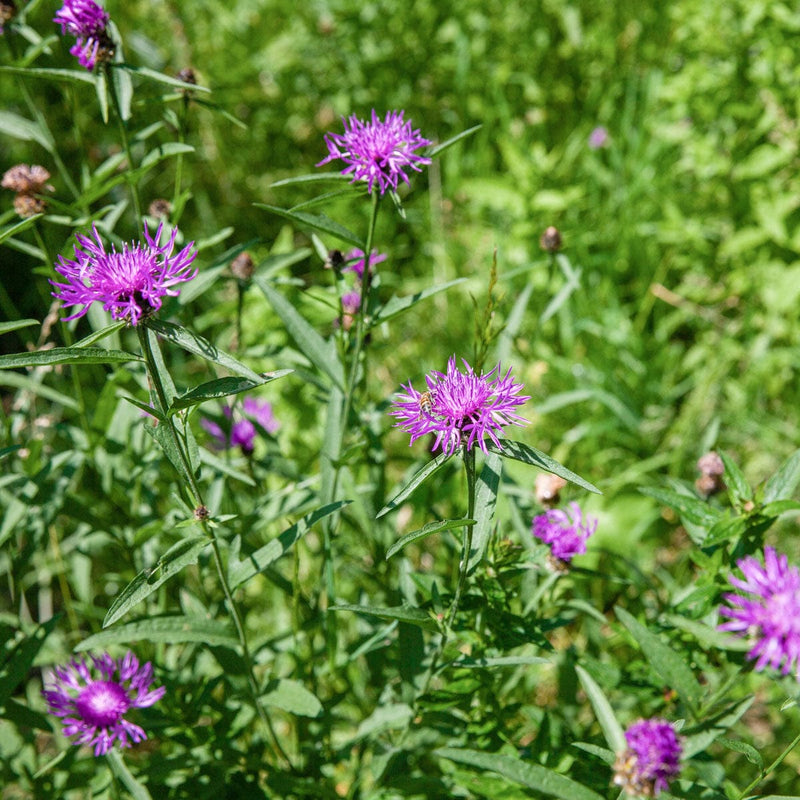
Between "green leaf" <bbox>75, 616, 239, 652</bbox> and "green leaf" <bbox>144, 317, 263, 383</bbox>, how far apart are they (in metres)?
0.44

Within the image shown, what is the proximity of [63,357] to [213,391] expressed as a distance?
0.17 metres

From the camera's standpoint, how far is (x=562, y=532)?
127 cm

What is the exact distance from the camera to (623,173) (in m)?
2.77

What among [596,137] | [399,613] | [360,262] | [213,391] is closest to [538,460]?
[399,613]

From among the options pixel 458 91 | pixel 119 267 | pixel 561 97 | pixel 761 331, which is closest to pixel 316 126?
pixel 458 91

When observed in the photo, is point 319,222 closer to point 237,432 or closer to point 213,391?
point 213,391

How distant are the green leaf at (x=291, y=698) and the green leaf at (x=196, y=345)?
55 cm

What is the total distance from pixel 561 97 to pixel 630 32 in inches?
18.3

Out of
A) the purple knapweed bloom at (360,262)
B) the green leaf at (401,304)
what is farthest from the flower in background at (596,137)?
the green leaf at (401,304)

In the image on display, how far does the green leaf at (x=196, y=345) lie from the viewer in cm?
90

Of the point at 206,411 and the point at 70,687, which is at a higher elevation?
the point at 206,411

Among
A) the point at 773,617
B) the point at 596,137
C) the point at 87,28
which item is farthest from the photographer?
the point at 596,137

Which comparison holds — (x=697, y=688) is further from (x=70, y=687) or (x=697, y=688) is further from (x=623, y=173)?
(x=623, y=173)

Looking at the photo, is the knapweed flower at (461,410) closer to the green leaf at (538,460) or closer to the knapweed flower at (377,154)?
the green leaf at (538,460)
